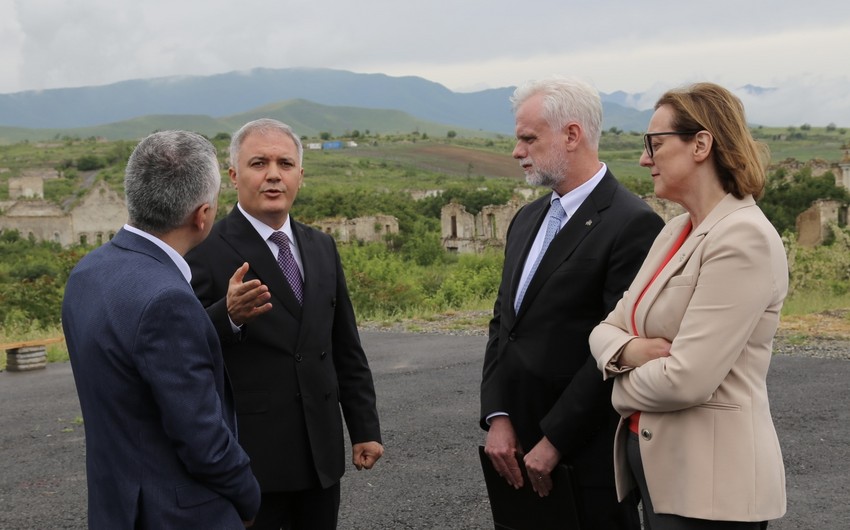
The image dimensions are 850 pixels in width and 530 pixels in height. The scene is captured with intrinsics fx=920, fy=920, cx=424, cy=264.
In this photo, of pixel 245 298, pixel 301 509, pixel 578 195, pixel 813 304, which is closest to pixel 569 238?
pixel 578 195

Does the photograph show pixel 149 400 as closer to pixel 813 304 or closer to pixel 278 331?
pixel 278 331

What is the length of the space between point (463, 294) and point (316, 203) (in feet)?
101

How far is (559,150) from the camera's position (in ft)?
11.2

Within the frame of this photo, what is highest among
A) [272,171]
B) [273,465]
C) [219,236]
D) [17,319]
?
[272,171]

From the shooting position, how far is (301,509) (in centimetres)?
341

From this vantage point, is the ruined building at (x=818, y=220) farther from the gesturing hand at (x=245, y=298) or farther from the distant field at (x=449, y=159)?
the distant field at (x=449, y=159)

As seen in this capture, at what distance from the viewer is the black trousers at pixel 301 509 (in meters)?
3.32

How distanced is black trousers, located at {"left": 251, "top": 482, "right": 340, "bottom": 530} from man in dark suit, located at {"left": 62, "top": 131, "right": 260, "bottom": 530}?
2.57 feet

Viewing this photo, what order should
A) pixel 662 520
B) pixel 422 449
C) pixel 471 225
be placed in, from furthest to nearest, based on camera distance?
pixel 471 225 < pixel 422 449 < pixel 662 520

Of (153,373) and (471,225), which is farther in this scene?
(471,225)


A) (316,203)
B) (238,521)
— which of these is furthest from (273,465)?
(316,203)

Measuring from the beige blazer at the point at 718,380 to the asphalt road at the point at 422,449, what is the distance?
109 inches

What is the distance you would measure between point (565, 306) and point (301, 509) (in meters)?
1.23

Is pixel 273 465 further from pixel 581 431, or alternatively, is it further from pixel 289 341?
pixel 581 431
